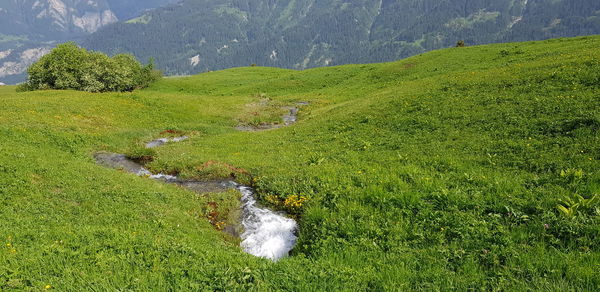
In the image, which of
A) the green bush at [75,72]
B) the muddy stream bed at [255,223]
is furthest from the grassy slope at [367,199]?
the green bush at [75,72]

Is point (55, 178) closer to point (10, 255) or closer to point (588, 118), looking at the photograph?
point (10, 255)

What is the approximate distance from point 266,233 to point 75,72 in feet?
183

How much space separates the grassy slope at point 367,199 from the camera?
6.62 metres

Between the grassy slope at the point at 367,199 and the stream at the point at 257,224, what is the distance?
36.7 inches

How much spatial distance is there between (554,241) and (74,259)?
11578 millimetres

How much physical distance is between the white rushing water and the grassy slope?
0.91 metres

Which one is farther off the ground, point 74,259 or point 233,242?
point 74,259

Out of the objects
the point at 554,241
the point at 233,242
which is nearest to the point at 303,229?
the point at 233,242

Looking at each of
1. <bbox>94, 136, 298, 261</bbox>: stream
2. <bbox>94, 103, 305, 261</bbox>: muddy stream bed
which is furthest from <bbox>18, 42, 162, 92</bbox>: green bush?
<bbox>94, 136, 298, 261</bbox>: stream

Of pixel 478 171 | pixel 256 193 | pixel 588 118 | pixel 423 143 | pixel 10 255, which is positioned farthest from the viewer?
pixel 423 143

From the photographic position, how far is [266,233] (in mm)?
11336

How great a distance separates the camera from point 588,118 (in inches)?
534

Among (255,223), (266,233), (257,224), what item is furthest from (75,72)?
(266,233)

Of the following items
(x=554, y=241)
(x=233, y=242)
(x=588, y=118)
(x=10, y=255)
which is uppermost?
(x=588, y=118)
